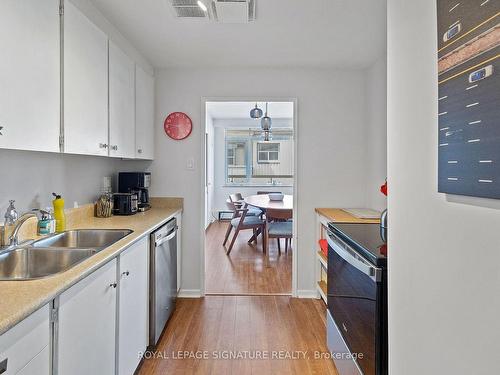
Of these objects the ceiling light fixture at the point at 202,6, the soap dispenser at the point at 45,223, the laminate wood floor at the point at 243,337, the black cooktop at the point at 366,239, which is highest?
the ceiling light fixture at the point at 202,6

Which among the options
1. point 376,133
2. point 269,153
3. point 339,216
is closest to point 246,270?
point 339,216

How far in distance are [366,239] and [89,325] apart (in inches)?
53.1

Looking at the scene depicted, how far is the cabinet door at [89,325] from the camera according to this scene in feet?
3.78

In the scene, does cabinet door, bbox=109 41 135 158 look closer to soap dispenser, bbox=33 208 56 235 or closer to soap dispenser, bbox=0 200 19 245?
soap dispenser, bbox=33 208 56 235

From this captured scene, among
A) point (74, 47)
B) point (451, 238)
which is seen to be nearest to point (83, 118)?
point (74, 47)

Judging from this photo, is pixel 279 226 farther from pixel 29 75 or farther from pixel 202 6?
pixel 29 75

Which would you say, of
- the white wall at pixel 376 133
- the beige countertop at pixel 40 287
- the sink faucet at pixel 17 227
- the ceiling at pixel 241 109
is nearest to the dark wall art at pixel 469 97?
the beige countertop at pixel 40 287

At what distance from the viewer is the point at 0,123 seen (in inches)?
46.4

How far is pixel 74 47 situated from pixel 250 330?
88.7 inches

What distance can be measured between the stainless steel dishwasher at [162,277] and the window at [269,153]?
514 centimetres

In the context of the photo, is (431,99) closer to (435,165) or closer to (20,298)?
(435,165)

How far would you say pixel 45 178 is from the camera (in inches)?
77.7

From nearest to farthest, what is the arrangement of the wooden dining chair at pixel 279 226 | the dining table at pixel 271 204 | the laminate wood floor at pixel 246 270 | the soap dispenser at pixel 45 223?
the soap dispenser at pixel 45 223
the laminate wood floor at pixel 246 270
the wooden dining chair at pixel 279 226
the dining table at pixel 271 204

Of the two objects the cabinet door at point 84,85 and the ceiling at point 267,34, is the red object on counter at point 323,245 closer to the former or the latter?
the ceiling at point 267,34
